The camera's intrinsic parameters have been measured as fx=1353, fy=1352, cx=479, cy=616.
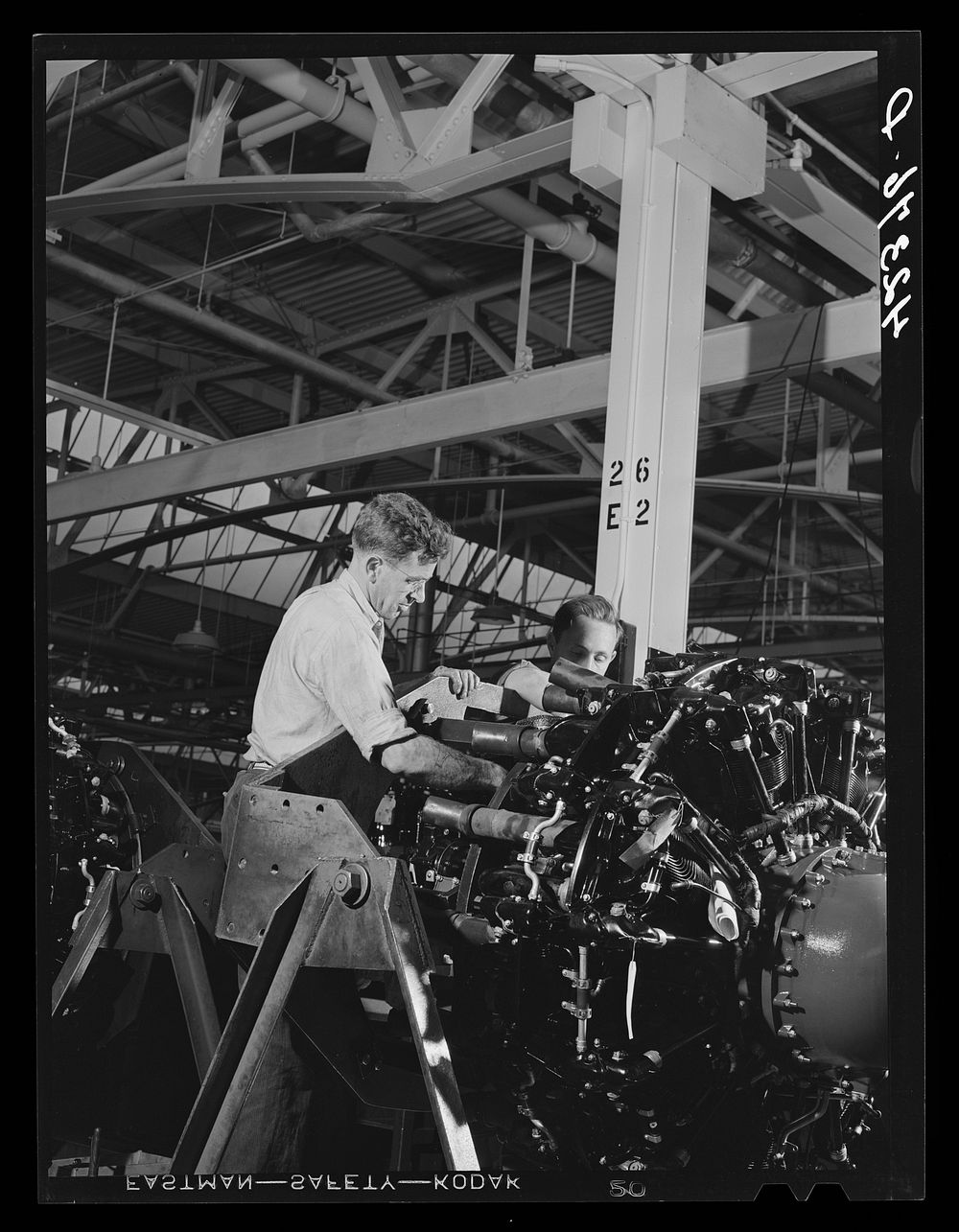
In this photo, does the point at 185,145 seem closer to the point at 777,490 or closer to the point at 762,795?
the point at 777,490

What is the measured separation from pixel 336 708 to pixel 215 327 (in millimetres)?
5947

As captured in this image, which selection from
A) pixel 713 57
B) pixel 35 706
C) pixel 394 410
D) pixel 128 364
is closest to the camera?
pixel 35 706

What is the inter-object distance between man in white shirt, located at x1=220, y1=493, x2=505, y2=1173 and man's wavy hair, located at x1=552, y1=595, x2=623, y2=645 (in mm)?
527

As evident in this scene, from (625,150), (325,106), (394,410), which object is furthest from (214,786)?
(625,150)

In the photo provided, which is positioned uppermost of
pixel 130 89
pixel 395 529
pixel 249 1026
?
pixel 130 89

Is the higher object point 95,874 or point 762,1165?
point 95,874

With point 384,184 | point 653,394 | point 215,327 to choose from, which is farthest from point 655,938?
point 215,327

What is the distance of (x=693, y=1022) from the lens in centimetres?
384

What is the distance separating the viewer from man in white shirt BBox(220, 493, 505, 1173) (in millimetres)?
3797

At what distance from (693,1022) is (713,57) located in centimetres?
360

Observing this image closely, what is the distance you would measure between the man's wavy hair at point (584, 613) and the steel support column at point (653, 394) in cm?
12

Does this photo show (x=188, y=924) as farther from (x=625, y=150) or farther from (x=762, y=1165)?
(x=625, y=150)

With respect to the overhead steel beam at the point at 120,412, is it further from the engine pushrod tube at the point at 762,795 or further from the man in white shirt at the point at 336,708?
the engine pushrod tube at the point at 762,795

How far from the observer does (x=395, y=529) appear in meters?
4.48
